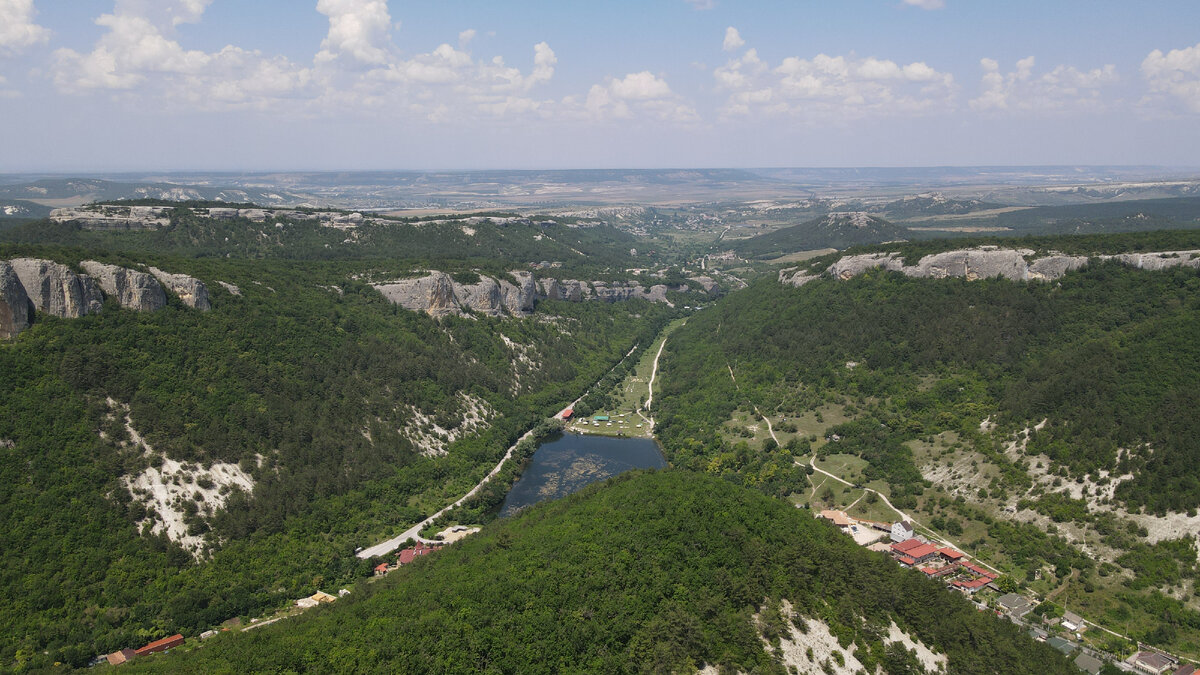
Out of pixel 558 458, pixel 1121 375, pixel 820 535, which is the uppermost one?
pixel 1121 375

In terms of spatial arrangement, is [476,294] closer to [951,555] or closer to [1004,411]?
[1004,411]

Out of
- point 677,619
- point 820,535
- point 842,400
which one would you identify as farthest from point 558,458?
point 677,619

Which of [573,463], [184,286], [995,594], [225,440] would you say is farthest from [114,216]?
[995,594]

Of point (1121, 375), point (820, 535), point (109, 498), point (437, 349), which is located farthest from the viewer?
point (437, 349)

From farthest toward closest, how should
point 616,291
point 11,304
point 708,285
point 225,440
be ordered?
point 708,285 < point 616,291 < point 225,440 < point 11,304

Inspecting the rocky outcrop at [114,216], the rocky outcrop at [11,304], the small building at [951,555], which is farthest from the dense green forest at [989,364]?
the rocky outcrop at [114,216]

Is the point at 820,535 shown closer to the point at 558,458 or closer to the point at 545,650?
the point at 545,650

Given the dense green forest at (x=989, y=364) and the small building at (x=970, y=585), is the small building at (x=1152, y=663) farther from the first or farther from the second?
the dense green forest at (x=989, y=364)
